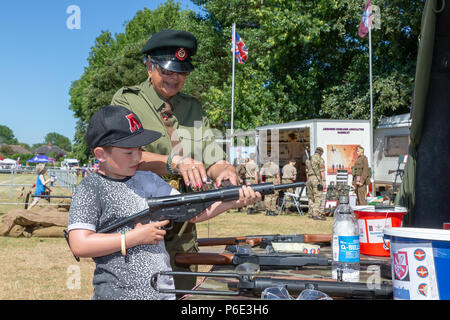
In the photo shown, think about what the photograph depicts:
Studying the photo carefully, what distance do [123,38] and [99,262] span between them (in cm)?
3867

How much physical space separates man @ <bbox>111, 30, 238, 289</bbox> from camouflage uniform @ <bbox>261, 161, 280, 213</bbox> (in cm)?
1207

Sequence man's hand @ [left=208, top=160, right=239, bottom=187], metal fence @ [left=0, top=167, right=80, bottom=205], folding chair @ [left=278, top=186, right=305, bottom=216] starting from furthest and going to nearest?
1. metal fence @ [left=0, top=167, right=80, bottom=205]
2. folding chair @ [left=278, top=186, right=305, bottom=216]
3. man's hand @ [left=208, top=160, right=239, bottom=187]

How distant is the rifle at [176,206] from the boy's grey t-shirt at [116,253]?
0.07 metres

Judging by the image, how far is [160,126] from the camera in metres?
2.43

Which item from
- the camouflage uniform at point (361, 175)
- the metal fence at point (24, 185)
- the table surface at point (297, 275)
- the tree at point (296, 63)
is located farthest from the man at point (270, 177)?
the table surface at point (297, 275)

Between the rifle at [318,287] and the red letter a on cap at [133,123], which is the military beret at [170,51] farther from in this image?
the rifle at [318,287]

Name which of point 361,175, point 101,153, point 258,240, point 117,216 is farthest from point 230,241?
point 361,175

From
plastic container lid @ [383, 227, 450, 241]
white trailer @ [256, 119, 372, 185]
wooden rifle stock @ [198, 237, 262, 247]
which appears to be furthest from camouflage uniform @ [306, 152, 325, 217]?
plastic container lid @ [383, 227, 450, 241]

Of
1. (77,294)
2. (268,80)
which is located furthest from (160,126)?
(268,80)

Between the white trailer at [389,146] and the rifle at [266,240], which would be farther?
the white trailer at [389,146]

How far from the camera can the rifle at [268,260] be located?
2016mm

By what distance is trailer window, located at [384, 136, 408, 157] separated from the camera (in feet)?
50.2

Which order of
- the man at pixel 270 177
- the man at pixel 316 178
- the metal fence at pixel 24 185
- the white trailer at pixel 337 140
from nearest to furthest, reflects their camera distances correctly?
the man at pixel 316 178
the white trailer at pixel 337 140
the man at pixel 270 177
the metal fence at pixel 24 185

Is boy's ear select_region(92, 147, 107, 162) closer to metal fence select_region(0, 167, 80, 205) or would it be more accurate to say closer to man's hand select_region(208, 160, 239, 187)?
man's hand select_region(208, 160, 239, 187)
